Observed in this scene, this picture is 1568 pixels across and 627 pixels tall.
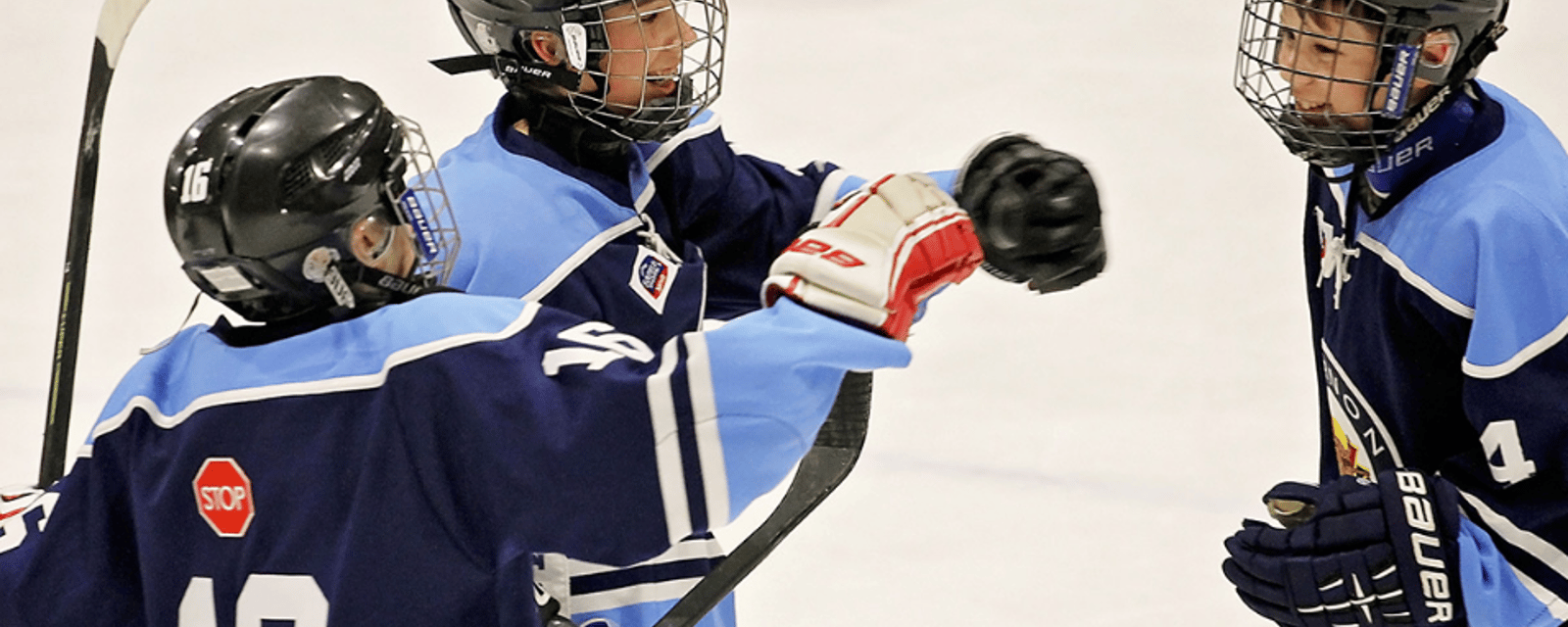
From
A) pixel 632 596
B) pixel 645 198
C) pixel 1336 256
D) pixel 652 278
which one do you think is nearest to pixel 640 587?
pixel 632 596

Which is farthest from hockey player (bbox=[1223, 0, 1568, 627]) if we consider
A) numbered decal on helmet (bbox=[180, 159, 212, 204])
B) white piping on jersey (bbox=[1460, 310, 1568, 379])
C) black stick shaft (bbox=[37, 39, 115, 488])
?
black stick shaft (bbox=[37, 39, 115, 488])

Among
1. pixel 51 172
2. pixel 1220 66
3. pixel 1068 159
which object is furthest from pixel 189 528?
pixel 1220 66

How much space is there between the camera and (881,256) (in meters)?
1.49

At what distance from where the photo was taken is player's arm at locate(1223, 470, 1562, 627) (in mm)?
1827

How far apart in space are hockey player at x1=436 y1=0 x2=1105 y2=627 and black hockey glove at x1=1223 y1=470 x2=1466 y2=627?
387mm

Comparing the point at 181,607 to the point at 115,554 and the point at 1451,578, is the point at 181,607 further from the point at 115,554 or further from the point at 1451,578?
the point at 1451,578

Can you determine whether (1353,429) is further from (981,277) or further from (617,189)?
(981,277)

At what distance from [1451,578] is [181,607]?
128cm

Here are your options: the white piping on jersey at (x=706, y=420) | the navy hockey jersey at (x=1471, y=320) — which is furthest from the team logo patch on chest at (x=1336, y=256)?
the white piping on jersey at (x=706, y=420)

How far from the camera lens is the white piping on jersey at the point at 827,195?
7.82 feet

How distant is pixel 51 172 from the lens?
4.47 m

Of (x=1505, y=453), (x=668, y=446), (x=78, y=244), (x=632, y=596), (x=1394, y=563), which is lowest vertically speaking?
(x=632, y=596)

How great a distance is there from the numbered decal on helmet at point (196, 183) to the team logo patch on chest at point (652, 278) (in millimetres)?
594

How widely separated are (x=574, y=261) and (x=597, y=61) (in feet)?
0.84
